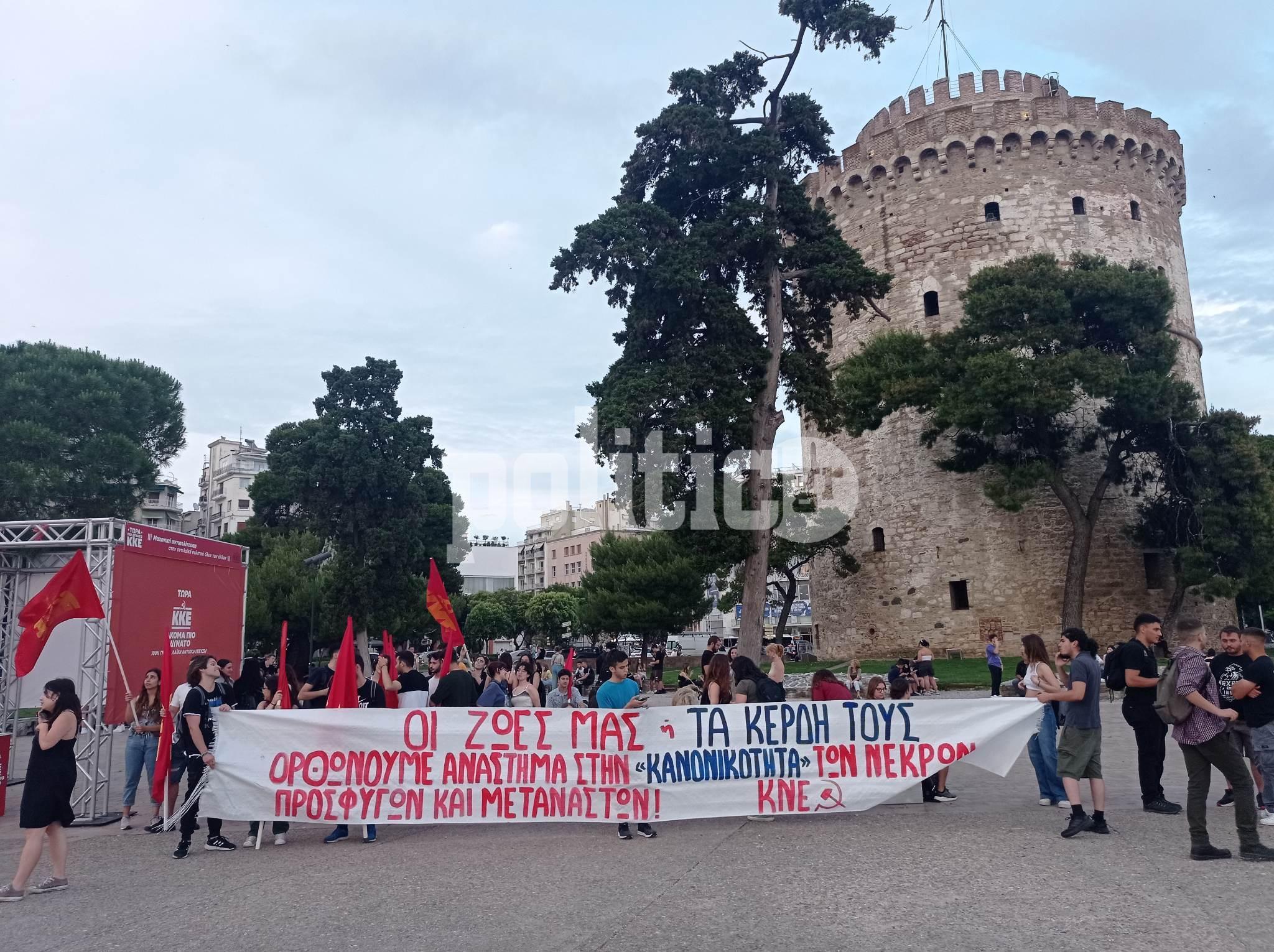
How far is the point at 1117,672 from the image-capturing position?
8.18 metres

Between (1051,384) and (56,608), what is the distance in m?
24.0

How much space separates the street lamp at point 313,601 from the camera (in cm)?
2397

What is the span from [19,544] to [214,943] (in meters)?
7.47

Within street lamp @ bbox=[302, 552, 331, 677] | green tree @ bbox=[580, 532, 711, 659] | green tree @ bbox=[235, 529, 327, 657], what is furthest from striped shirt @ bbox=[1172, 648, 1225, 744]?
green tree @ bbox=[580, 532, 711, 659]

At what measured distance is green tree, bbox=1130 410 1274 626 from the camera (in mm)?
24797

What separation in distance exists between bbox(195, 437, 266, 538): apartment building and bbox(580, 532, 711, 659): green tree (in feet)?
169

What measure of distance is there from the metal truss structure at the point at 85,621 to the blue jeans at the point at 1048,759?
896cm

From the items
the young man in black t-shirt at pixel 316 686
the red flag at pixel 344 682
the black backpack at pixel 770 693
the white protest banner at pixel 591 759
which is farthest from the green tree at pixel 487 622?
the black backpack at pixel 770 693

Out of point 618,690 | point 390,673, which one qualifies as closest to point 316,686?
point 390,673

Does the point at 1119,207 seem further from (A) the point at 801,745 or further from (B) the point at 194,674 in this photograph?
(B) the point at 194,674

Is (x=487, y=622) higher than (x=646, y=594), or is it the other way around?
(x=646, y=594)

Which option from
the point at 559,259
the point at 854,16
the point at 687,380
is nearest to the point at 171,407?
the point at 559,259

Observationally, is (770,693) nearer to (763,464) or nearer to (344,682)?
(344,682)

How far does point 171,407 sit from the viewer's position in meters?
37.2
